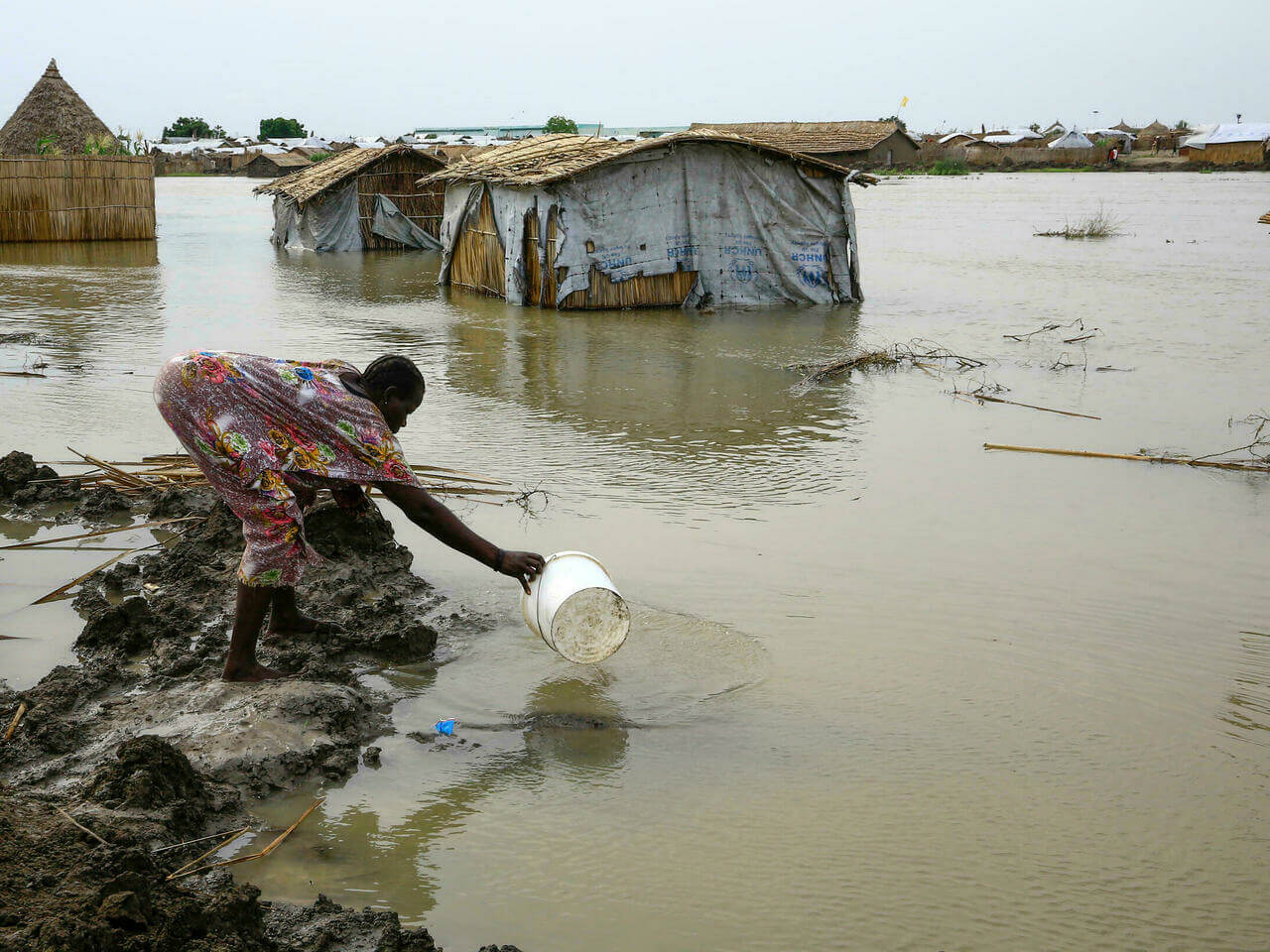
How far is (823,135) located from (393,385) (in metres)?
39.5

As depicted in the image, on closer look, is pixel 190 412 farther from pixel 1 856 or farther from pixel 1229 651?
pixel 1229 651

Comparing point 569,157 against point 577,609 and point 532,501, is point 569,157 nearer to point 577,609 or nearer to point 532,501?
point 532,501

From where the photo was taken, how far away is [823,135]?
40094 mm

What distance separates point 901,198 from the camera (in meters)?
36.2

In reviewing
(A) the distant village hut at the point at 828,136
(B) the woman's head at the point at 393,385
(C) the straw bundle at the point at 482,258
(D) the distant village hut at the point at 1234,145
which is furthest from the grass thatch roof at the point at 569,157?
(D) the distant village hut at the point at 1234,145

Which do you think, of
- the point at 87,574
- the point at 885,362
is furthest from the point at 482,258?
the point at 87,574

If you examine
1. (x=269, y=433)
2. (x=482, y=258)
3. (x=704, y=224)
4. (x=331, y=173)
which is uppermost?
(x=331, y=173)

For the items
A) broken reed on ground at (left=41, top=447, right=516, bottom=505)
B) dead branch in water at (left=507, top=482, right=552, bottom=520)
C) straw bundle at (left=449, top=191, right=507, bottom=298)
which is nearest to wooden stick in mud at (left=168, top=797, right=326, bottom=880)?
dead branch in water at (left=507, top=482, right=552, bottom=520)

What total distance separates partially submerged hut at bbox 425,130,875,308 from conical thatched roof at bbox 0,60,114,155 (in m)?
12.7

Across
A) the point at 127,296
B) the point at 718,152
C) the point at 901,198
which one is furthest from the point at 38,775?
the point at 901,198

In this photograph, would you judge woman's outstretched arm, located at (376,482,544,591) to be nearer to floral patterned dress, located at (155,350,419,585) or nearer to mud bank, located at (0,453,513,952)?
floral patterned dress, located at (155,350,419,585)

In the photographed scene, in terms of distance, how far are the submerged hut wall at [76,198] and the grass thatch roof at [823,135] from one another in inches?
794

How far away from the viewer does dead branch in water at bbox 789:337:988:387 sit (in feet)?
29.0

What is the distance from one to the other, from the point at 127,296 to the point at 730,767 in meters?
12.0
